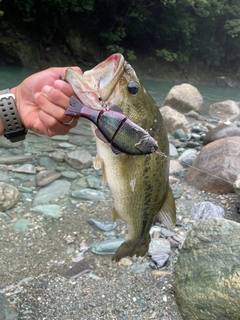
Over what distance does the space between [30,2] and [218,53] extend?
18618 mm

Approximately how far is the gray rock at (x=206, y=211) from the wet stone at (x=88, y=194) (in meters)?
1.40

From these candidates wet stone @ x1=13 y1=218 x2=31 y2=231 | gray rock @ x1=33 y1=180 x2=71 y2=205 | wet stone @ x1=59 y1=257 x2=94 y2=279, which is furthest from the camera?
gray rock @ x1=33 y1=180 x2=71 y2=205

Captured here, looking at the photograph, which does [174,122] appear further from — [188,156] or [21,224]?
[21,224]

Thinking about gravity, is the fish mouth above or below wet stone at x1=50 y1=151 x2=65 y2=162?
above

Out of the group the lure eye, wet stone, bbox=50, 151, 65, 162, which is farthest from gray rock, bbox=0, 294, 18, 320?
wet stone, bbox=50, 151, 65, 162

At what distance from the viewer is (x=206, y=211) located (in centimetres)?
468

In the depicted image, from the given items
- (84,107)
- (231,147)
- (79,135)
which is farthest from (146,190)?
(79,135)

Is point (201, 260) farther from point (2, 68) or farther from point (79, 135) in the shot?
point (2, 68)

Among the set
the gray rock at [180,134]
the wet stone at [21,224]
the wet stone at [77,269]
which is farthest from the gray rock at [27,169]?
the gray rock at [180,134]

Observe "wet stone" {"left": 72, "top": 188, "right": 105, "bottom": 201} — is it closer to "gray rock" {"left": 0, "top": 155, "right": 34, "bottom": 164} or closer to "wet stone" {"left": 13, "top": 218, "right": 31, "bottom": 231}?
"wet stone" {"left": 13, "top": 218, "right": 31, "bottom": 231}

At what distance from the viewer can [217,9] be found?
86.3 ft

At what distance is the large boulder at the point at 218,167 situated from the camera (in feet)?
17.0

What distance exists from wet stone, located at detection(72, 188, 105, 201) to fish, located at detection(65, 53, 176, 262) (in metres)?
2.72

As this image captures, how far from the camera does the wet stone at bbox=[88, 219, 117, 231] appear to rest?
420cm
